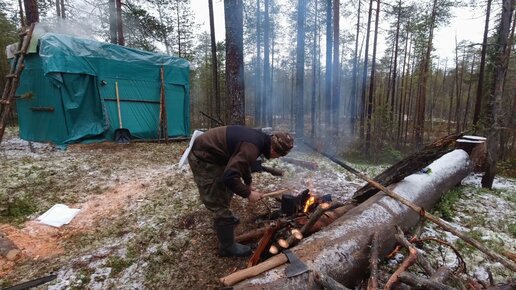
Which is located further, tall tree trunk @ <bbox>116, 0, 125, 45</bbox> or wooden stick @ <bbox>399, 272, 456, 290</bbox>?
tall tree trunk @ <bbox>116, 0, 125, 45</bbox>

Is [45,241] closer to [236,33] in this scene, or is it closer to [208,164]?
[208,164]

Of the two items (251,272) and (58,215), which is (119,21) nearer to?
(58,215)

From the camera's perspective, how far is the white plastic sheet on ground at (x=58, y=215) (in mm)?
4168

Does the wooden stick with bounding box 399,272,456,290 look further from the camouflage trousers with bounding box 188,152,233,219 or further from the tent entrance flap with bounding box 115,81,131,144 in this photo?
the tent entrance flap with bounding box 115,81,131,144

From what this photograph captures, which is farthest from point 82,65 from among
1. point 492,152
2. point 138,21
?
point 492,152

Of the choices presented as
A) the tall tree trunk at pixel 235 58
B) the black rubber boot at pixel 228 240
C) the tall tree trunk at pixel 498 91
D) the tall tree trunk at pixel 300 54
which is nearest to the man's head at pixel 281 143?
the black rubber boot at pixel 228 240

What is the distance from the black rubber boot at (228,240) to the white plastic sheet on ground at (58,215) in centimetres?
279

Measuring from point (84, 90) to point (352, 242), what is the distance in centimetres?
934

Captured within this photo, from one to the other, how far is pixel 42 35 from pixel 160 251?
8.70 m

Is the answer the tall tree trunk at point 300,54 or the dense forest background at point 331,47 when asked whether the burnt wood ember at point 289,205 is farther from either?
the tall tree trunk at point 300,54

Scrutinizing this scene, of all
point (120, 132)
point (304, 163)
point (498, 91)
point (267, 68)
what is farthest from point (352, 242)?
point (267, 68)

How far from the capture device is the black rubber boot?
3139 mm

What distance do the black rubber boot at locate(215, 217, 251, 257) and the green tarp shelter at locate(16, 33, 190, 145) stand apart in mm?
7665

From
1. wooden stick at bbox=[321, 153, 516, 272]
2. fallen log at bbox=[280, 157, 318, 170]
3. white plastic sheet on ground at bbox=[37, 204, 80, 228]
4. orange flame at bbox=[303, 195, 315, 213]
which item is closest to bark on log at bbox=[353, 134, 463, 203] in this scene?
wooden stick at bbox=[321, 153, 516, 272]
